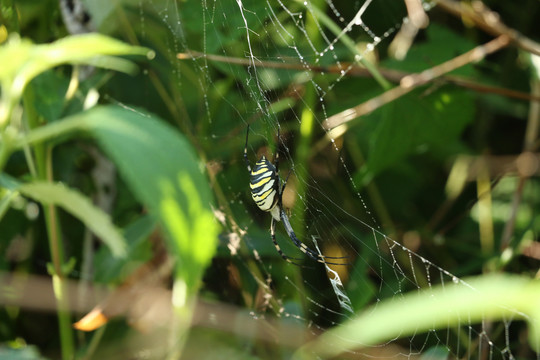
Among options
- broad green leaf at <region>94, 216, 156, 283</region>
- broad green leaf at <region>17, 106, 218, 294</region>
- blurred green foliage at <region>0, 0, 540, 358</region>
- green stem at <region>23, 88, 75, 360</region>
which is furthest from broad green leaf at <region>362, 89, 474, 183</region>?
broad green leaf at <region>17, 106, 218, 294</region>

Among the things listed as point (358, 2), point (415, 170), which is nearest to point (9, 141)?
point (358, 2)

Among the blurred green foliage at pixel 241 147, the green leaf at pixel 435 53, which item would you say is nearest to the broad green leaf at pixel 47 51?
the blurred green foliage at pixel 241 147

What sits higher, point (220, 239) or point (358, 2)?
point (358, 2)

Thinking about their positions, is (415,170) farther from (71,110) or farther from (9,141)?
(9,141)

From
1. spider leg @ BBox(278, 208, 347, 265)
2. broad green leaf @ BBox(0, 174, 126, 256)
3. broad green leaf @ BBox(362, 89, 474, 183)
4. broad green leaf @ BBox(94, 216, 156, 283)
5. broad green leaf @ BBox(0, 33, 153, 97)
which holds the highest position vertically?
broad green leaf @ BBox(362, 89, 474, 183)

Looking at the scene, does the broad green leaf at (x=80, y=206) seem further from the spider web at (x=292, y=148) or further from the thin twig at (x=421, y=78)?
the thin twig at (x=421, y=78)

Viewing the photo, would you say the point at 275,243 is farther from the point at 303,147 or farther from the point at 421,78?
the point at 421,78

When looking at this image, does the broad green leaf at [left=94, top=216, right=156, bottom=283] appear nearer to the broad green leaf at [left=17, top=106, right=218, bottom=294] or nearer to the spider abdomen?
the spider abdomen
